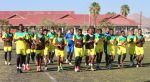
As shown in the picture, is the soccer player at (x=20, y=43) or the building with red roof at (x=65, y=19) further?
the building with red roof at (x=65, y=19)

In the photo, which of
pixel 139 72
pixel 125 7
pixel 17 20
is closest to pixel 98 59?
pixel 139 72

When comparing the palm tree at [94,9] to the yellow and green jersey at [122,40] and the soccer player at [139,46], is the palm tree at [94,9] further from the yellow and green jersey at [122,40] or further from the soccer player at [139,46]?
the yellow and green jersey at [122,40]

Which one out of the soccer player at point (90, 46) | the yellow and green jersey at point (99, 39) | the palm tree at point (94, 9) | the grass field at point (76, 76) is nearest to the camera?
the grass field at point (76, 76)

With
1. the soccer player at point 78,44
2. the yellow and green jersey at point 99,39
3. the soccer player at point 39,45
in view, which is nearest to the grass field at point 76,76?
the soccer player at point 39,45

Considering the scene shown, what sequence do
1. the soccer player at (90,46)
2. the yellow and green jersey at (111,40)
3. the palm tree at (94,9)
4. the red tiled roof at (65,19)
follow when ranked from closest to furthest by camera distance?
the soccer player at (90,46) → the yellow and green jersey at (111,40) → the red tiled roof at (65,19) → the palm tree at (94,9)

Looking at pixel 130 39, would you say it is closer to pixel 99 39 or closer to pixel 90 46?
pixel 99 39

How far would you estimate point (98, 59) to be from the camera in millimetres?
21156

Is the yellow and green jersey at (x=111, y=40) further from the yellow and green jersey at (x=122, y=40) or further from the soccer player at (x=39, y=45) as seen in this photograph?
the soccer player at (x=39, y=45)

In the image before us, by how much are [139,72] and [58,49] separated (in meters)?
3.66

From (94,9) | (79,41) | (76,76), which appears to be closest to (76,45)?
(79,41)

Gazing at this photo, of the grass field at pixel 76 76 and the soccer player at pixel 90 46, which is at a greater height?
the soccer player at pixel 90 46

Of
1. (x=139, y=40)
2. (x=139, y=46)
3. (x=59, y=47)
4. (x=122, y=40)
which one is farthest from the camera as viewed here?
(x=139, y=46)

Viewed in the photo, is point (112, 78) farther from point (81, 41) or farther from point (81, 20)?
point (81, 20)

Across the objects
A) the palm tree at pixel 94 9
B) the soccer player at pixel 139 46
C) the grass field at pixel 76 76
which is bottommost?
the grass field at pixel 76 76
